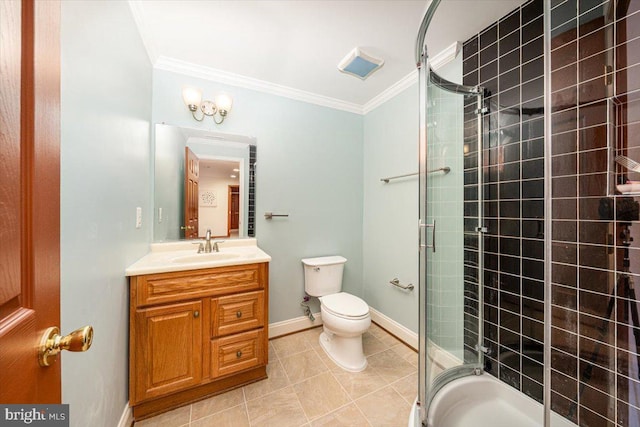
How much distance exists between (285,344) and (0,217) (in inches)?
80.9

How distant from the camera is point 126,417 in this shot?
1260mm

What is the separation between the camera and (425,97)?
1266 millimetres

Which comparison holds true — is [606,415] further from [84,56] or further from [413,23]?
[84,56]

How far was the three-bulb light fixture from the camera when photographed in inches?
71.2

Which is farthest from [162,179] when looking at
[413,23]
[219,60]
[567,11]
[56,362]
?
[567,11]

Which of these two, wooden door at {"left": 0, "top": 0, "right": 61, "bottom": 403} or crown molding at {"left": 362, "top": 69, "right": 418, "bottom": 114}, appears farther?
crown molding at {"left": 362, "top": 69, "right": 418, "bottom": 114}

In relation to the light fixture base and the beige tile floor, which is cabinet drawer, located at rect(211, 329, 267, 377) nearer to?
the beige tile floor

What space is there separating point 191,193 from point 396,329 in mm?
2108

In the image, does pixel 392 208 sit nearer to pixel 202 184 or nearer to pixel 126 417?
pixel 202 184

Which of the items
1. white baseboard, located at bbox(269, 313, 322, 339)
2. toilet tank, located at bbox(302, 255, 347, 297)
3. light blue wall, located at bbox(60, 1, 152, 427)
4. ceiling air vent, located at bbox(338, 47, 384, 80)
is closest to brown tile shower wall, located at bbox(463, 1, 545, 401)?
ceiling air vent, located at bbox(338, 47, 384, 80)

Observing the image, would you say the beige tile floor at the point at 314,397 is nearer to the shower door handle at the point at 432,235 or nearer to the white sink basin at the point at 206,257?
the white sink basin at the point at 206,257

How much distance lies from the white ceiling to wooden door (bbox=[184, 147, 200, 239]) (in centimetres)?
69

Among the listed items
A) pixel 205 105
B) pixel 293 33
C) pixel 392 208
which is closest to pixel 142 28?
pixel 205 105

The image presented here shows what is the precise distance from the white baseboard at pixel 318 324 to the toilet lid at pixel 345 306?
49 cm
